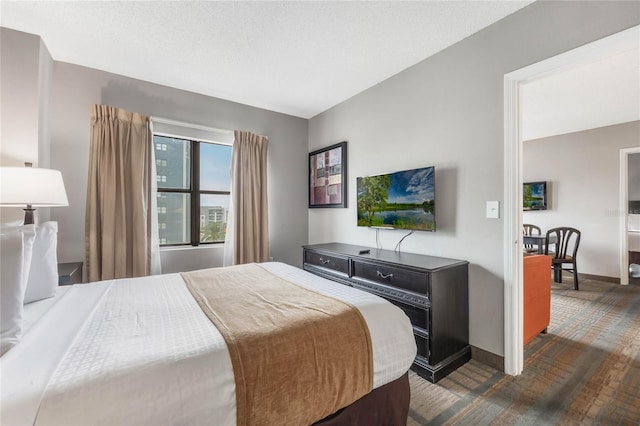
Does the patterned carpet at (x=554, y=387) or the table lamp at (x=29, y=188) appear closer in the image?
the patterned carpet at (x=554, y=387)

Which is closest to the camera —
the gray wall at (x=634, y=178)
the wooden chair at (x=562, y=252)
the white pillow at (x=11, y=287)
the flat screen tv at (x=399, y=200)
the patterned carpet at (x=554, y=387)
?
the white pillow at (x=11, y=287)

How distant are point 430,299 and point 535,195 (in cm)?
486

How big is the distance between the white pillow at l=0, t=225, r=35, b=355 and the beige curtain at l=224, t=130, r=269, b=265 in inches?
96.9

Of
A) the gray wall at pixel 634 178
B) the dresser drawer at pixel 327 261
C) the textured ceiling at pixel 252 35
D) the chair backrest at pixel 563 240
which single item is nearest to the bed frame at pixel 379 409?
the dresser drawer at pixel 327 261

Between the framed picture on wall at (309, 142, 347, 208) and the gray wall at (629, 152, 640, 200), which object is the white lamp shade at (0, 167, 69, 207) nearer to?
the framed picture on wall at (309, 142, 347, 208)

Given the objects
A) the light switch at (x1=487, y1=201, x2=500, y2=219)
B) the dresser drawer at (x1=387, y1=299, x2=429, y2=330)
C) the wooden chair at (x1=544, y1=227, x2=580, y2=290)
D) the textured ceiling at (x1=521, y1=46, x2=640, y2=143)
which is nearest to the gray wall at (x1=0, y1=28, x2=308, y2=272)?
the dresser drawer at (x1=387, y1=299, x2=429, y2=330)

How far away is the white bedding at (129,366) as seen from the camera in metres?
0.76

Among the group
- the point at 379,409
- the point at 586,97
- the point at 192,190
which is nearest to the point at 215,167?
the point at 192,190

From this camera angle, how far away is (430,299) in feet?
6.56

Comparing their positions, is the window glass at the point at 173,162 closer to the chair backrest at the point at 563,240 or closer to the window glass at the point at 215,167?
the window glass at the point at 215,167

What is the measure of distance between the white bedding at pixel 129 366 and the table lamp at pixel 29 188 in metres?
1.02

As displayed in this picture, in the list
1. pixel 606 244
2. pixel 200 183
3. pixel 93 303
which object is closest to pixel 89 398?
pixel 93 303

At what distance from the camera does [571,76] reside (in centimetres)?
Answer: 293

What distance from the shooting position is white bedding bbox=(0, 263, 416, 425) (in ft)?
2.51
